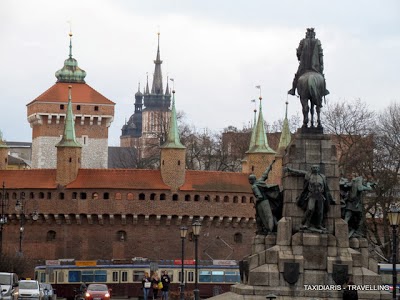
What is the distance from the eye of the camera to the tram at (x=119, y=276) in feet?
282

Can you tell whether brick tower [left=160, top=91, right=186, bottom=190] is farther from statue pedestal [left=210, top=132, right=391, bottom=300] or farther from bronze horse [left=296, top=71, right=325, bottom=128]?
statue pedestal [left=210, top=132, right=391, bottom=300]

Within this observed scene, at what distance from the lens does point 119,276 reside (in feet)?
288

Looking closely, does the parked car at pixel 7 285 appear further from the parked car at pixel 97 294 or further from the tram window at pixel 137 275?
the tram window at pixel 137 275

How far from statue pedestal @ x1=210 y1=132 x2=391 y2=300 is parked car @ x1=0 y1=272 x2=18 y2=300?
8.48 meters

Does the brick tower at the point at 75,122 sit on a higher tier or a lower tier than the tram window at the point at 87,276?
higher

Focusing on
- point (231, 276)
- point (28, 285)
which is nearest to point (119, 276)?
point (231, 276)

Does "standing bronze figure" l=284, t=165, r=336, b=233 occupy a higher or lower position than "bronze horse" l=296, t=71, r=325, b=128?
lower

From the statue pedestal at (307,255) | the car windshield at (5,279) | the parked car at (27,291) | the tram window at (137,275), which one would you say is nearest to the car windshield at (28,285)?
the parked car at (27,291)

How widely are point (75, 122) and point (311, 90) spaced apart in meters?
90.6

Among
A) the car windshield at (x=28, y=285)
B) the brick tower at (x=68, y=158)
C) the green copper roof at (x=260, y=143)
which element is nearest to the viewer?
the car windshield at (x=28, y=285)

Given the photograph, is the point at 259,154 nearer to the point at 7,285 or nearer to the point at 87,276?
the point at 87,276

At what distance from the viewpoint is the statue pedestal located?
4175 cm

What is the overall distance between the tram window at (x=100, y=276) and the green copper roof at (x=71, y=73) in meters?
52.2

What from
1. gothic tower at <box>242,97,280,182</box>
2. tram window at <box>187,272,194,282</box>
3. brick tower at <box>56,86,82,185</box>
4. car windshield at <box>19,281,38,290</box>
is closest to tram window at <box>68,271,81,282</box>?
tram window at <box>187,272,194,282</box>
